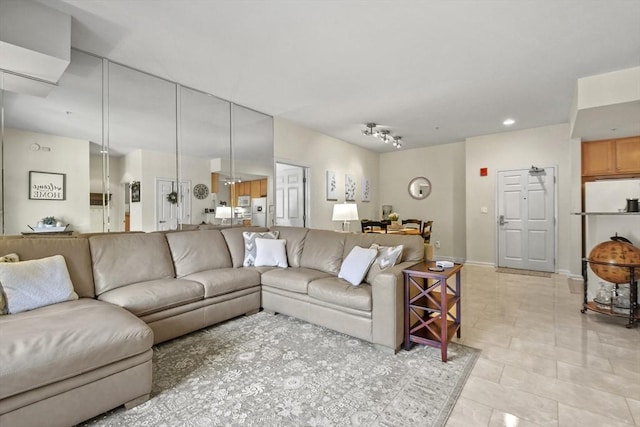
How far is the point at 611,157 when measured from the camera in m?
4.68

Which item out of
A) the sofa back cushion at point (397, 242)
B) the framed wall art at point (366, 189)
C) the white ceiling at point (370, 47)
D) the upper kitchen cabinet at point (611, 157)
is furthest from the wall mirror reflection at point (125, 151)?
the upper kitchen cabinet at point (611, 157)

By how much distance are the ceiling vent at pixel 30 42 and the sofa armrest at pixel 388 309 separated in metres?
3.09

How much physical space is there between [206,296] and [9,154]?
2057 mm

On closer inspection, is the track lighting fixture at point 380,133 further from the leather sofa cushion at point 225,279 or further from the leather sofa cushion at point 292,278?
the leather sofa cushion at point 225,279

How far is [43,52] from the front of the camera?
2199mm

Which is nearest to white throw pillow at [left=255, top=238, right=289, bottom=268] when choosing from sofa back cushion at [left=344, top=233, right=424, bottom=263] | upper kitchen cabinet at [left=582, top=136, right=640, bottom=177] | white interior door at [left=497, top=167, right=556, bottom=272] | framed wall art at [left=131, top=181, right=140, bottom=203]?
sofa back cushion at [left=344, top=233, right=424, bottom=263]

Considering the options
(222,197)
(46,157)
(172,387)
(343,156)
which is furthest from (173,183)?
(343,156)

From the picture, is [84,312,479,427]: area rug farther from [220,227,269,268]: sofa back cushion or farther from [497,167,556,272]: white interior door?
[497,167,556,272]: white interior door

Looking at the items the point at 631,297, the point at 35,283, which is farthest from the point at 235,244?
the point at 631,297

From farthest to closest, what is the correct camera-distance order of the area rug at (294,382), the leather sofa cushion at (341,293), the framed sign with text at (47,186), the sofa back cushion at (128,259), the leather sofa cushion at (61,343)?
the framed sign with text at (47,186) < the sofa back cushion at (128,259) < the leather sofa cushion at (341,293) < the area rug at (294,382) < the leather sofa cushion at (61,343)

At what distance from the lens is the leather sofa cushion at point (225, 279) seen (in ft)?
9.19

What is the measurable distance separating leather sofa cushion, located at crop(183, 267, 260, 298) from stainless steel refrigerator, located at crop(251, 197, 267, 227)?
144 cm

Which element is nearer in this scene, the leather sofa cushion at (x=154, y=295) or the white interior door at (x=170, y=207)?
the leather sofa cushion at (x=154, y=295)

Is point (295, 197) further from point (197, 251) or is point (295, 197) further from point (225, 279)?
point (225, 279)
